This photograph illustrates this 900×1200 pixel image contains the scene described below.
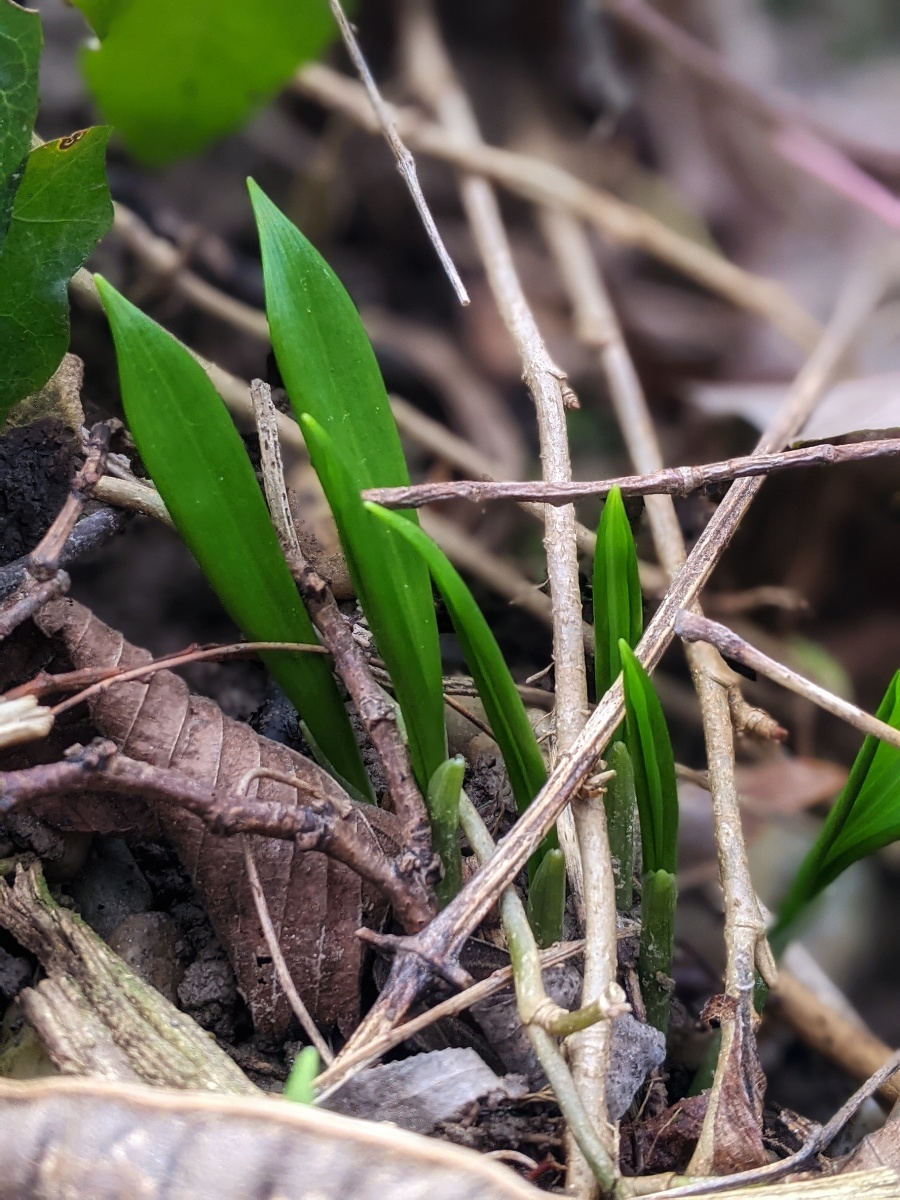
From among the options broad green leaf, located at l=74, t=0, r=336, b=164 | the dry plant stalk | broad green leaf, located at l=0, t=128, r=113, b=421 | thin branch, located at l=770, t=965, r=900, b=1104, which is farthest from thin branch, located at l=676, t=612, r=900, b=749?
broad green leaf, located at l=74, t=0, r=336, b=164

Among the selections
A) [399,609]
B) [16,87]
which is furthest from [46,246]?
[399,609]

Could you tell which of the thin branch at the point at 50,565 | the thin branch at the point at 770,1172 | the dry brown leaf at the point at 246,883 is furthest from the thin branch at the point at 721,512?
the thin branch at the point at 50,565

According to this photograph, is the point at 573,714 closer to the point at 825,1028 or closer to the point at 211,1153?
the point at 211,1153

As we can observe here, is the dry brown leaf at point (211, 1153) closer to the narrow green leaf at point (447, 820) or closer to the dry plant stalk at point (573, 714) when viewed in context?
the dry plant stalk at point (573, 714)

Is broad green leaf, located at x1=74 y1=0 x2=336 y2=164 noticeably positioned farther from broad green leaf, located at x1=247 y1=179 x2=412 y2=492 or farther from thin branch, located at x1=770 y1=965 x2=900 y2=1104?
thin branch, located at x1=770 y1=965 x2=900 y2=1104

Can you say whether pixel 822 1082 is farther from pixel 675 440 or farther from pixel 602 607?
pixel 675 440

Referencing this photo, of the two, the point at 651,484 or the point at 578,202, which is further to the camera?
the point at 578,202

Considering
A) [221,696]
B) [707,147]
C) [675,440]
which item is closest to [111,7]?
[221,696]
